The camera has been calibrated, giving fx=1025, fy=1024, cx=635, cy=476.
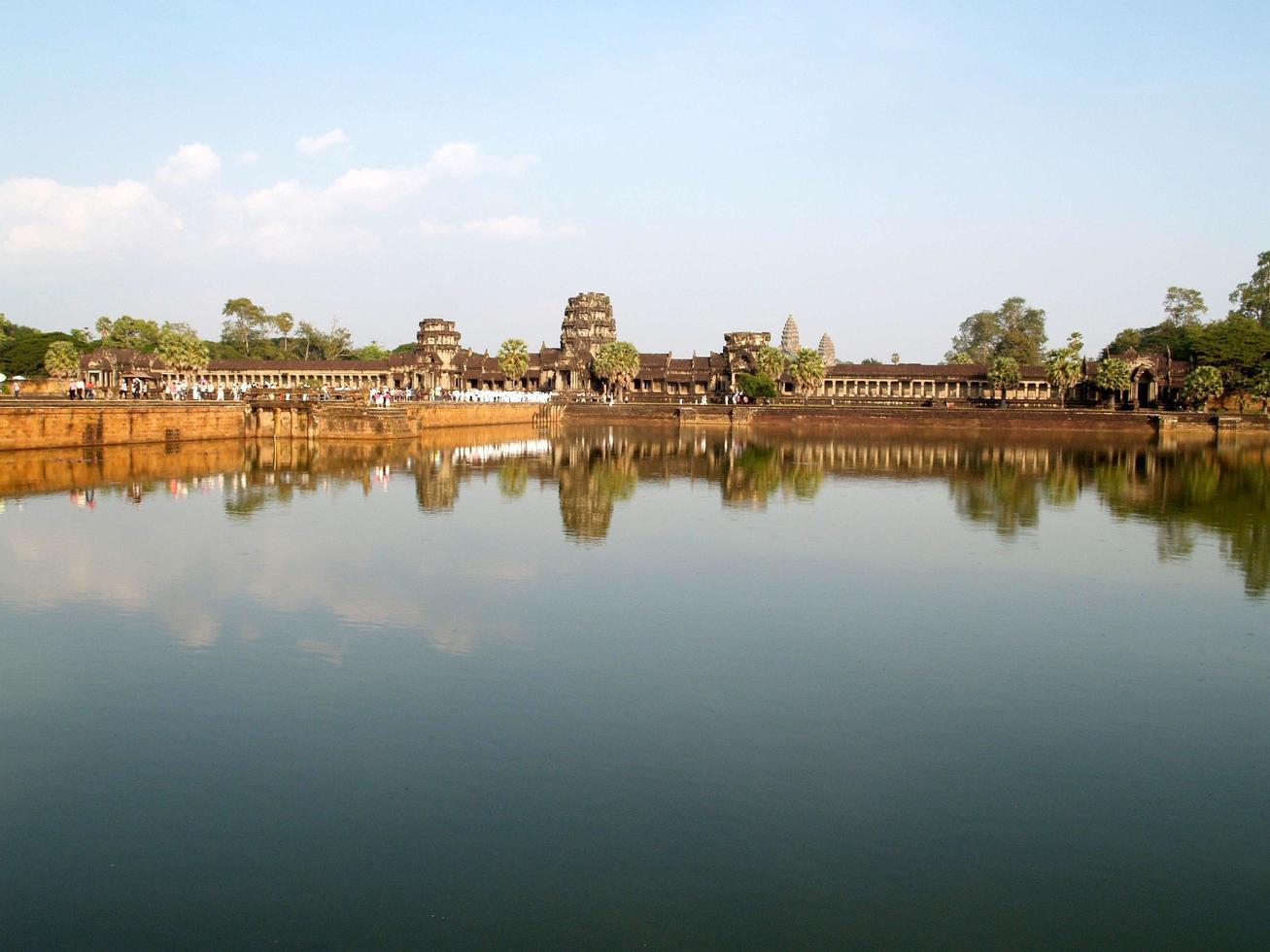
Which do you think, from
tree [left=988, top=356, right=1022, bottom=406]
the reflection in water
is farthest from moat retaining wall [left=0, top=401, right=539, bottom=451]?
tree [left=988, top=356, right=1022, bottom=406]

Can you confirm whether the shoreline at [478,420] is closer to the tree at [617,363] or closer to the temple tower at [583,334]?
the tree at [617,363]

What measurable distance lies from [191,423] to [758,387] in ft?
191

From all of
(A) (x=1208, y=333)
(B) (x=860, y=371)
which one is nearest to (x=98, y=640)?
(A) (x=1208, y=333)

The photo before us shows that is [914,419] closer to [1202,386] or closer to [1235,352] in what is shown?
[1202,386]

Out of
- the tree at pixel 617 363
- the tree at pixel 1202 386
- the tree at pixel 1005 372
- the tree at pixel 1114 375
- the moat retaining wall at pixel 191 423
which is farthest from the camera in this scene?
the tree at pixel 617 363

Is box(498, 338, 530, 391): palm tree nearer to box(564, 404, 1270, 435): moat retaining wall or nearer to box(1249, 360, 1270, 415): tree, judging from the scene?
box(564, 404, 1270, 435): moat retaining wall

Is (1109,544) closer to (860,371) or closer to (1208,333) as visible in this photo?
(1208,333)

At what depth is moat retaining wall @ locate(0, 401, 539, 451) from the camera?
37.3 m

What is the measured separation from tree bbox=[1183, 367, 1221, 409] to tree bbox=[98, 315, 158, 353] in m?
101

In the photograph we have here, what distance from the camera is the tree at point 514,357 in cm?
10269

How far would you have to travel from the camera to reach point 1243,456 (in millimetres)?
51312

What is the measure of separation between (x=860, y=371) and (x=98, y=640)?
9820 cm

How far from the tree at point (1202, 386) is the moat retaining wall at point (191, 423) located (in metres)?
56.3

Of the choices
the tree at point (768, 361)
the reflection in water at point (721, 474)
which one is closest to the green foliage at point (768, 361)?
the tree at point (768, 361)
